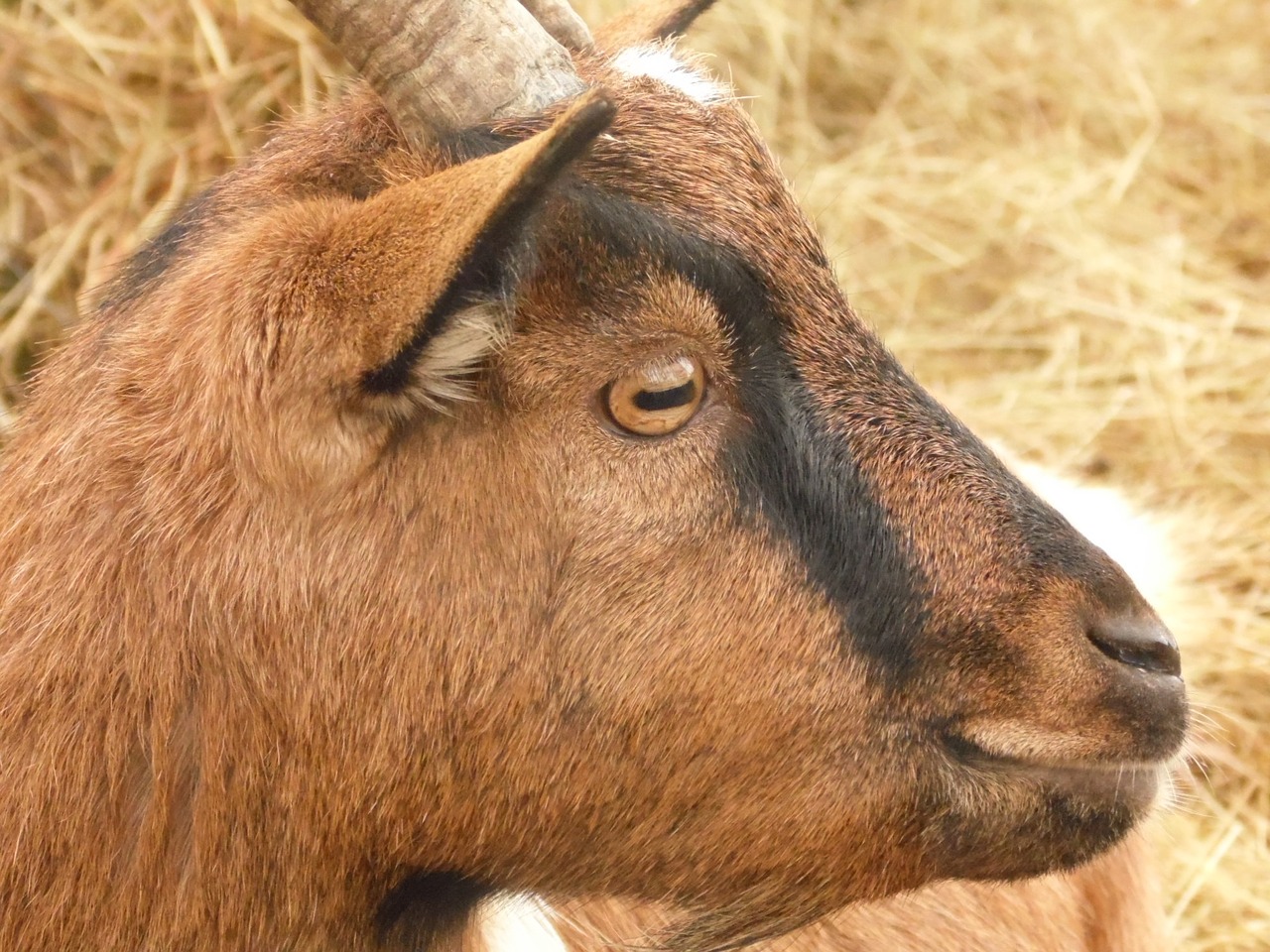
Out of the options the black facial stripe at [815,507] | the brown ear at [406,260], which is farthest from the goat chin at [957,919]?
the brown ear at [406,260]

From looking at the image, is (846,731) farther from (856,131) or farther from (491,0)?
(856,131)

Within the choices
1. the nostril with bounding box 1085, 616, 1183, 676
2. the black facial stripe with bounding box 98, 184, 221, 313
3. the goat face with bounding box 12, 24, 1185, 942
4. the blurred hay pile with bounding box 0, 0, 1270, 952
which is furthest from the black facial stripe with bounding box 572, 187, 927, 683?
the blurred hay pile with bounding box 0, 0, 1270, 952

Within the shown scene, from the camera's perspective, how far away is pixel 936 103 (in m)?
6.78

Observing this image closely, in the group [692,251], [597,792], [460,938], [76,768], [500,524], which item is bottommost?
[460,938]

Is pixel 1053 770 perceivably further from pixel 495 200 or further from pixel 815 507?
pixel 495 200

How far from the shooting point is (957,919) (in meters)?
2.99

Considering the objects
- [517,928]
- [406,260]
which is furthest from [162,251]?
[517,928]

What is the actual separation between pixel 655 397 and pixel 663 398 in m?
0.01

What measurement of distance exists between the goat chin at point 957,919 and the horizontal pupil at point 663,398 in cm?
74

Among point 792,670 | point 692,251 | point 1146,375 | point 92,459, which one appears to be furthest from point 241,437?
point 1146,375

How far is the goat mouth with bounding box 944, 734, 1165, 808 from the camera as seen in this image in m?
2.03

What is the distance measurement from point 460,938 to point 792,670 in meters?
0.68

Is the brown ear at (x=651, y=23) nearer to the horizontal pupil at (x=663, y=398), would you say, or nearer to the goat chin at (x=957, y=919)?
the horizontal pupil at (x=663, y=398)

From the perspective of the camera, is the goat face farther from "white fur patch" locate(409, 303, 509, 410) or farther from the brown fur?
the brown fur
